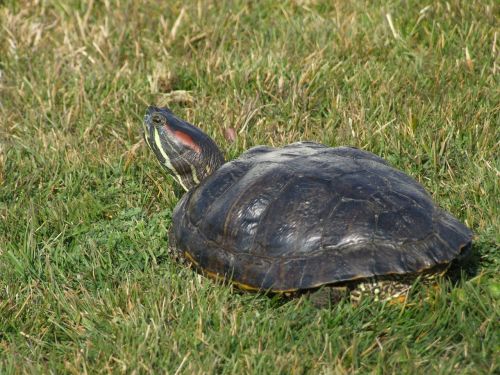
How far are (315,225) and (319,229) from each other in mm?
32

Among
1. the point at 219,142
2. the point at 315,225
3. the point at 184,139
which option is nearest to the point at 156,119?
the point at 184,139

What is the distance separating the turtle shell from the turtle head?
480mm

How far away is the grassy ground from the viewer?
3.94 metres

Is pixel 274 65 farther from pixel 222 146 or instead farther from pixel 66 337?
pixel 66 337

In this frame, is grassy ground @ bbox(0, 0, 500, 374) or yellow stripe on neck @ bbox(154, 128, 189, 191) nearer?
grassy ground @ bbox(0, 0, 500, 374)

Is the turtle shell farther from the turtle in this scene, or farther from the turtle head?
the turtle head

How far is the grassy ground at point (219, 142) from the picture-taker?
12.9ft

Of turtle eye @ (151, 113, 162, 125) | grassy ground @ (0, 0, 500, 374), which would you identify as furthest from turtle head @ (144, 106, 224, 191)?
grassy ground @ (0, 0, 500, 374)

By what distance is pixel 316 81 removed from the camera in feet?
21.5

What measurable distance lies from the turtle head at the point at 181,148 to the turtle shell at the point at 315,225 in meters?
0.48

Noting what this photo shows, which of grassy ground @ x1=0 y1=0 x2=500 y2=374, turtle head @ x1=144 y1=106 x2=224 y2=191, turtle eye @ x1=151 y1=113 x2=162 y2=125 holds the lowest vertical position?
grassy ground @ x1=0 y1=0 x2=500 y2=374

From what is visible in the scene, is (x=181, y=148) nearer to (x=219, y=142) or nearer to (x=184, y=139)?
(x=184, y=139)

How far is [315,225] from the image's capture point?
4176 mm

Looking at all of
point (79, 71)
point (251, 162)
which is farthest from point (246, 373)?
point (79, 71)
